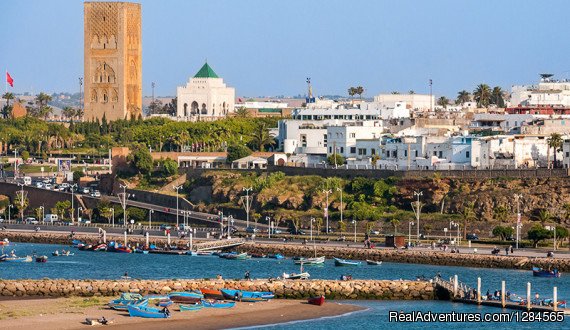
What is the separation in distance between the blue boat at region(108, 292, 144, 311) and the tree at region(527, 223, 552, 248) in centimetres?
3844

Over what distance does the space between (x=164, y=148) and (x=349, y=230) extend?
51197 millimetres

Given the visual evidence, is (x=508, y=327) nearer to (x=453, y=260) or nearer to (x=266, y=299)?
(x=266, y=299)

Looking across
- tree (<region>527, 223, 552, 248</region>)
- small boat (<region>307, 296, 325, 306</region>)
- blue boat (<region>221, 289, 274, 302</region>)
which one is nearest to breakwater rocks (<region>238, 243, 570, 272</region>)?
tree (<region>527, 223, 552, 248</region>)

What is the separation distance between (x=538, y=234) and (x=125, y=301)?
40207 mm

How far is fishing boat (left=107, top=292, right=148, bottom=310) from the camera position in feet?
300

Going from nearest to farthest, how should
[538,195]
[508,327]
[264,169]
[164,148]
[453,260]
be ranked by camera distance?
1. [508,327]
2. [453,260]
3. [538,195]
4. [264,169]
5. [164,148]

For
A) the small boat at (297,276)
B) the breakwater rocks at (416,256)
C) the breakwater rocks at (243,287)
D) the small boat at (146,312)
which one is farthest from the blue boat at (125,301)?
the breakwater rocks at (416,256)

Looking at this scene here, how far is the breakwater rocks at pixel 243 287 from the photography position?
99062 millimetres

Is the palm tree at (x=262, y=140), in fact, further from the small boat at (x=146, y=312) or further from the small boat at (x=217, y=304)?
the small boat at (x=146, y=312)

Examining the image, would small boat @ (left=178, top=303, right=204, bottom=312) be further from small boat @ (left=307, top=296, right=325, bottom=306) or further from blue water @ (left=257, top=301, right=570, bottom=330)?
small boat @ (left=307, top=296, right=325, bottom=306)

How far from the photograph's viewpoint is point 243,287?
99.9m


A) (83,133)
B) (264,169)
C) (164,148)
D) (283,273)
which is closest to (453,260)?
(283,273)

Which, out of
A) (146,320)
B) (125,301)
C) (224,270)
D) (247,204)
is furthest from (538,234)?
(146,320)

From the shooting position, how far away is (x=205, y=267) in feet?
390
